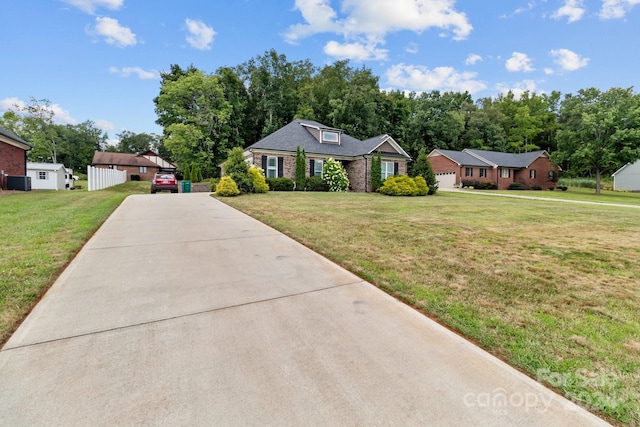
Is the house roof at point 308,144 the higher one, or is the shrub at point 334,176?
the house roof at point 308,144

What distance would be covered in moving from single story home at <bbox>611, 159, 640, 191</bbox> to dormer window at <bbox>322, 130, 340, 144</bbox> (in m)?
39.7

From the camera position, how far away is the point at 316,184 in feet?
73.0

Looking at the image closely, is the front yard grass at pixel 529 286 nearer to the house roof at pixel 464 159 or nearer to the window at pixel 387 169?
the window at pixel 387 169

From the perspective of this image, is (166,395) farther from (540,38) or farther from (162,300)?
(540,38)

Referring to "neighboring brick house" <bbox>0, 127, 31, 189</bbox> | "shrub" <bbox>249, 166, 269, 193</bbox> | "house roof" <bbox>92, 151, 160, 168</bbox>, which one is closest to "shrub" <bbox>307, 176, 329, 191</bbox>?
"shrub" <bbox>249, 166, 269, 193</bbox>

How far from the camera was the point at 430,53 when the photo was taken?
876 inches

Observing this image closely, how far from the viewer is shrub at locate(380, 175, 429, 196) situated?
1980 centimetres

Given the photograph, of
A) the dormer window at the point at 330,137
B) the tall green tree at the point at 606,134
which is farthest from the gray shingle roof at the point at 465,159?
the dormer window at the point at 330,137

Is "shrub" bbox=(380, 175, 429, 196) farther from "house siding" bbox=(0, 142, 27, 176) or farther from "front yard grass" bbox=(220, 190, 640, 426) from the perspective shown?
"house siding" bbox=(0, 142, 27, 176)

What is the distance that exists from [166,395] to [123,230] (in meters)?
6.23

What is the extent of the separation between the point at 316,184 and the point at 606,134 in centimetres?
3007

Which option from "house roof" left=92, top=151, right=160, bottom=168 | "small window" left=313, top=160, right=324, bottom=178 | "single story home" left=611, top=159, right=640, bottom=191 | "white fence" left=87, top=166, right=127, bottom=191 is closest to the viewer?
"white fence" left=87, top=166, right=127, bottom=191

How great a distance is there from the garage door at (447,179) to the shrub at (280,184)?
20.8 meters

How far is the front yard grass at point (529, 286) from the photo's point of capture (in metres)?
2.23
